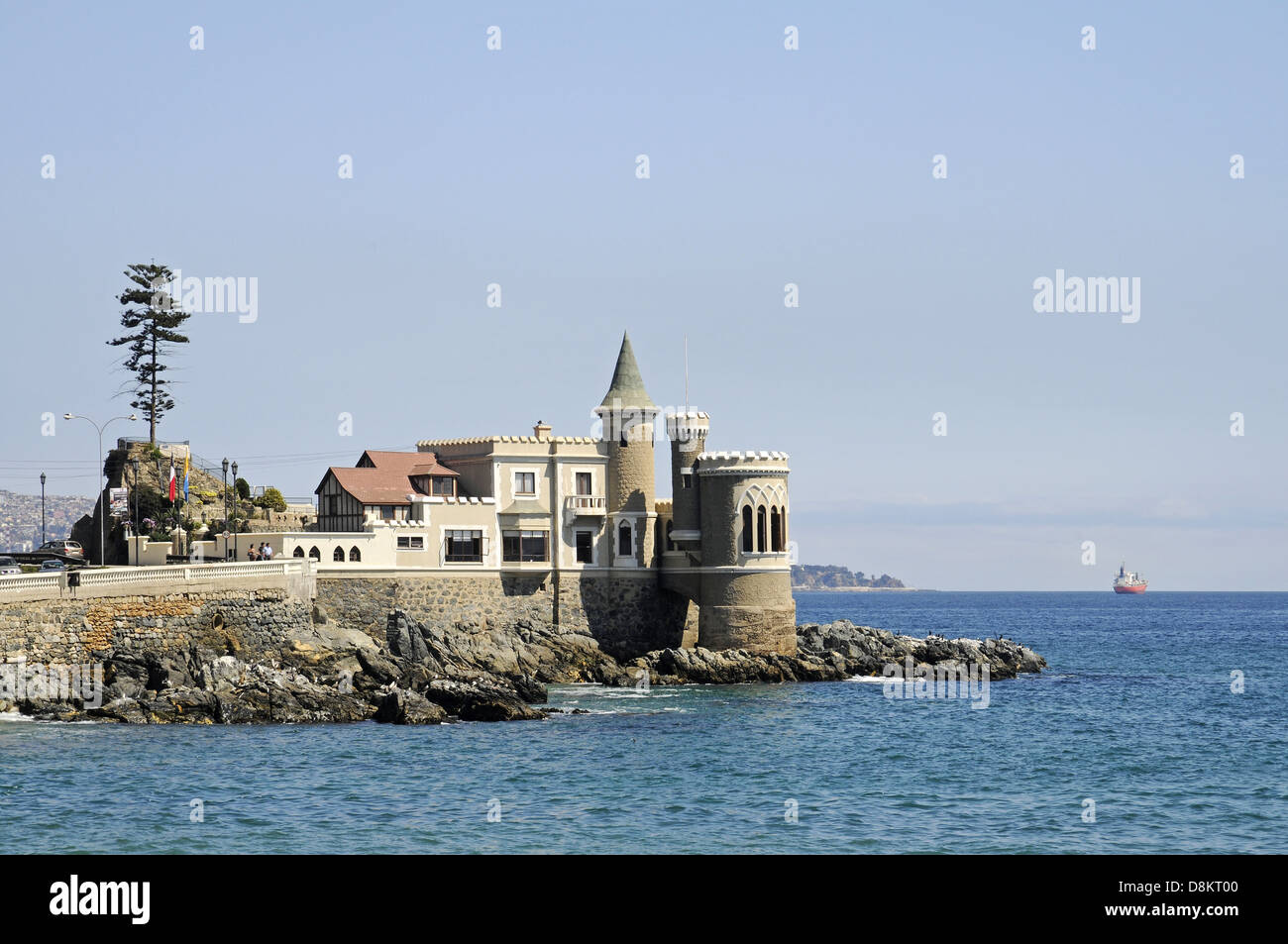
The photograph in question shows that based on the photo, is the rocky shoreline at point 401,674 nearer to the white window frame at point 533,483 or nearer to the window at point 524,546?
the window at point 524,546

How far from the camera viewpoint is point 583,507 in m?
75.4

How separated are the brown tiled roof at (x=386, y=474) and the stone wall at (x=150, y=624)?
850 cm

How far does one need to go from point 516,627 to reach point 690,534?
10.0 metres

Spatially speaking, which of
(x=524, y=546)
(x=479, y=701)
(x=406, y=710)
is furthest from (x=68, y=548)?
(x=479, y=701)

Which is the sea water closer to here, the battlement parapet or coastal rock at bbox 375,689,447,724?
coastal rock at bbox 375,689,447,724

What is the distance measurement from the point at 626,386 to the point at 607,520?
23.2 feet

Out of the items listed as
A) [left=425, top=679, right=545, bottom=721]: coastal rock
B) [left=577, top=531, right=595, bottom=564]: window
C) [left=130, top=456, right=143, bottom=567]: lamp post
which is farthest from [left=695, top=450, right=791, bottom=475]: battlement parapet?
[left=130, top=456, right=143, bottom=567]: lamp post

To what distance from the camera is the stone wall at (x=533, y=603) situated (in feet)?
224

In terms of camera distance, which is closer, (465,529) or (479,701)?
(479,701)

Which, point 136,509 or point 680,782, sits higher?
point 136,509

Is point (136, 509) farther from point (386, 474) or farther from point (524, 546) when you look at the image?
point (524, 546)

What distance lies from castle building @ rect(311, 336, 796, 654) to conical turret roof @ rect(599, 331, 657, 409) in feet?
0.24

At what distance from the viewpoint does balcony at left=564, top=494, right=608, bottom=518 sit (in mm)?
75188
